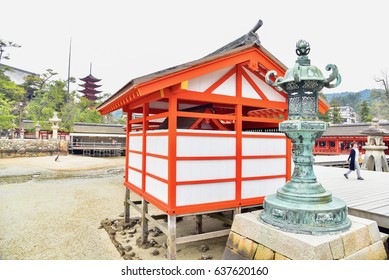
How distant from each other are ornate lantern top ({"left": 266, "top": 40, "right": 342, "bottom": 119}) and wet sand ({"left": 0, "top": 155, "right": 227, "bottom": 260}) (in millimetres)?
3743

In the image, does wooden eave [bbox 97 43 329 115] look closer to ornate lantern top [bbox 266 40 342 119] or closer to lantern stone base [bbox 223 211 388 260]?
ornate lantern top [bbox 266 40 342 119]

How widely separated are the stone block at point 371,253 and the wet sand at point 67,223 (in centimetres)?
301

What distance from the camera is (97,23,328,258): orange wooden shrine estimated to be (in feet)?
14.8

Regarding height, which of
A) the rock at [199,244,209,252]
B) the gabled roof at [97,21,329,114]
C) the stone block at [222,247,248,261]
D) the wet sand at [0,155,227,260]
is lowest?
the wet sand at [0,155,227,260]

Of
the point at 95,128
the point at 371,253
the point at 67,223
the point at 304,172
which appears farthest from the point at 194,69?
the point at 95,128

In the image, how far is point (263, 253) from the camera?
10.4 feet

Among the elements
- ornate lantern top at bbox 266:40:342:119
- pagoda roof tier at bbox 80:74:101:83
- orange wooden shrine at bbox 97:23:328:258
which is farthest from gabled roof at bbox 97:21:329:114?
pagoda roof tier at bbox 80:74:101:83

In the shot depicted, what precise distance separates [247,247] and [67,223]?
6654mm

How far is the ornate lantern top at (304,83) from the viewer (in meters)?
3.09

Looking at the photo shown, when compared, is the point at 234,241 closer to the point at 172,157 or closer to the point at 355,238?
the point at 355,238

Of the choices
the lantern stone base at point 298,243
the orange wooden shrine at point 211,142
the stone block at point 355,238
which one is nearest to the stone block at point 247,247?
the lantern stone base at point 298,243

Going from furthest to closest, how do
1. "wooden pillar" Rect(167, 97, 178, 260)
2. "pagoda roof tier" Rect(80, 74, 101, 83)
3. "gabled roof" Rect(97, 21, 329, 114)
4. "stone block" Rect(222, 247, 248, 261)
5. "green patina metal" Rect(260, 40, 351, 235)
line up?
"pagoda roof tier" Rect(80, 74, 101, 83), "wooden pillar" Rect(167, 97, 178, 260), "gabled roof" Rect(97, 21, 329, 114), "stone block" Rect(222, 247, 248, 261), "green patina metal" Rect(260, 40, 351, 235)

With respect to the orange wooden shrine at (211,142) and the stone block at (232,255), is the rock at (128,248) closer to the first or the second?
the orange wooden shrine at (211,142)
